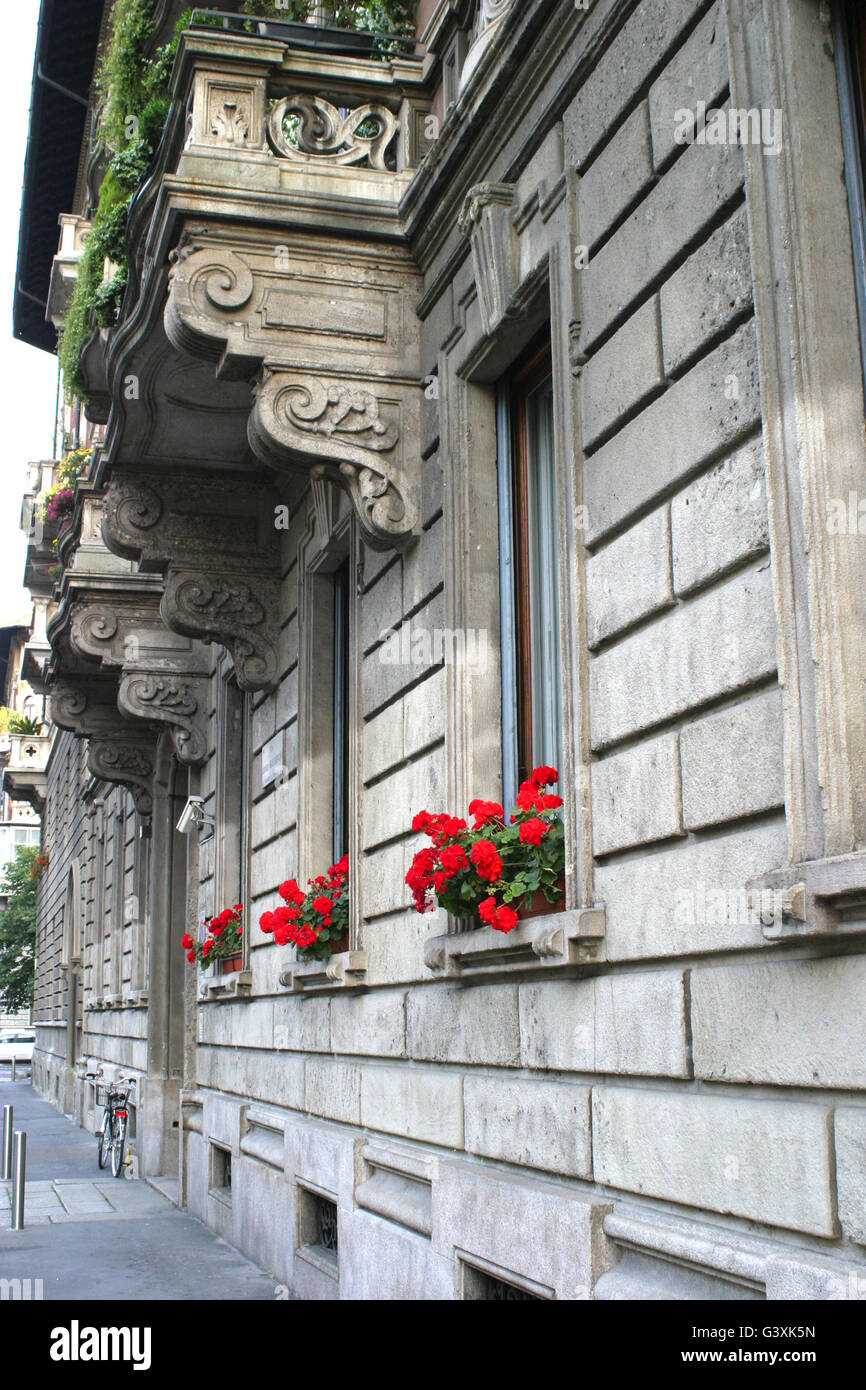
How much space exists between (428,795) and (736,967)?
3.35m

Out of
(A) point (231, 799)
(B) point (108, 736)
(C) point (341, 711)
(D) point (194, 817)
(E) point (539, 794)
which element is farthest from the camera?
(B) point (108, 736)

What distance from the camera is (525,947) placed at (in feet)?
19.4

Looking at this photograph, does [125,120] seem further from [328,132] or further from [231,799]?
[231,799]

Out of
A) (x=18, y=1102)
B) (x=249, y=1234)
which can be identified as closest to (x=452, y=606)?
(x=249, y=1234)

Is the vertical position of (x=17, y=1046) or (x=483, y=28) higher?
(x=483, y=28)

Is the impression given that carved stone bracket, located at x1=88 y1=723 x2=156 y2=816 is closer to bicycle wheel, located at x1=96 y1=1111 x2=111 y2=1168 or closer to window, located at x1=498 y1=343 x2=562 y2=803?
bicycle wheel, located at x1=96 y1=1111 x2=111 y2=1168

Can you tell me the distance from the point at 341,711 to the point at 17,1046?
57.5 metres

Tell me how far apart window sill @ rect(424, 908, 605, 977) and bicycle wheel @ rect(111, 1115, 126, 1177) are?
12146mm

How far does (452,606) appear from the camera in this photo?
728 centimetres

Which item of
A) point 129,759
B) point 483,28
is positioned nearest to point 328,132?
point 483,28

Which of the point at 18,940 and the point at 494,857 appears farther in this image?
the point at 18,940

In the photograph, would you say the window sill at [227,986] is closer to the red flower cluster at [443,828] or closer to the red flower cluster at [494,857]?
the red flower cluster at [494,857]
